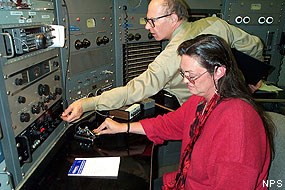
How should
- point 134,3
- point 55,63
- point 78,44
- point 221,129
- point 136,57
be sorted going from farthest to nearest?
point 136,57, point 134,3, point 78,44, point 55,63, point 221,129

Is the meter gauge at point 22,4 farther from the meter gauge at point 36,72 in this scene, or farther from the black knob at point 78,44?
the black knob at point 78,44

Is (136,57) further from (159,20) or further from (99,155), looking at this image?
(99,155)

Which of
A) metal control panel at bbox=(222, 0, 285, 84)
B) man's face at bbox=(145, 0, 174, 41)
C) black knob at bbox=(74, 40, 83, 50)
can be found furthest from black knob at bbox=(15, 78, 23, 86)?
metal control panel at bbox=(222, 0, 285, 84)

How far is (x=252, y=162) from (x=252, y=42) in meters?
1.15

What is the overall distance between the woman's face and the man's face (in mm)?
616

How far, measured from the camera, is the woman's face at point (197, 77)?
3.24 feet

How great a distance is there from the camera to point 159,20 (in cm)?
157

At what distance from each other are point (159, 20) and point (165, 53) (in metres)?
0.27

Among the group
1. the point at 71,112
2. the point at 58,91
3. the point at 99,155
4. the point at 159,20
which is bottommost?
the point at 99,155

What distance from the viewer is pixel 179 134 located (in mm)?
1405

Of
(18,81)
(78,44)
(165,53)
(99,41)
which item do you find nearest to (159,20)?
(165,53)

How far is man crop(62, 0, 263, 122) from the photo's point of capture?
1389 mm

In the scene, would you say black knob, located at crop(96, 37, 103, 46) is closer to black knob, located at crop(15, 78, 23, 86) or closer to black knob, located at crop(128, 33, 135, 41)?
black knob, located at crop(128, 33, 135, 41)

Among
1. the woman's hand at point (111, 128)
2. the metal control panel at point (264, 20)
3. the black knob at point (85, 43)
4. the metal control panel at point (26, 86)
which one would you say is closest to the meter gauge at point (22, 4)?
the metal control panel at point (26, 86)
